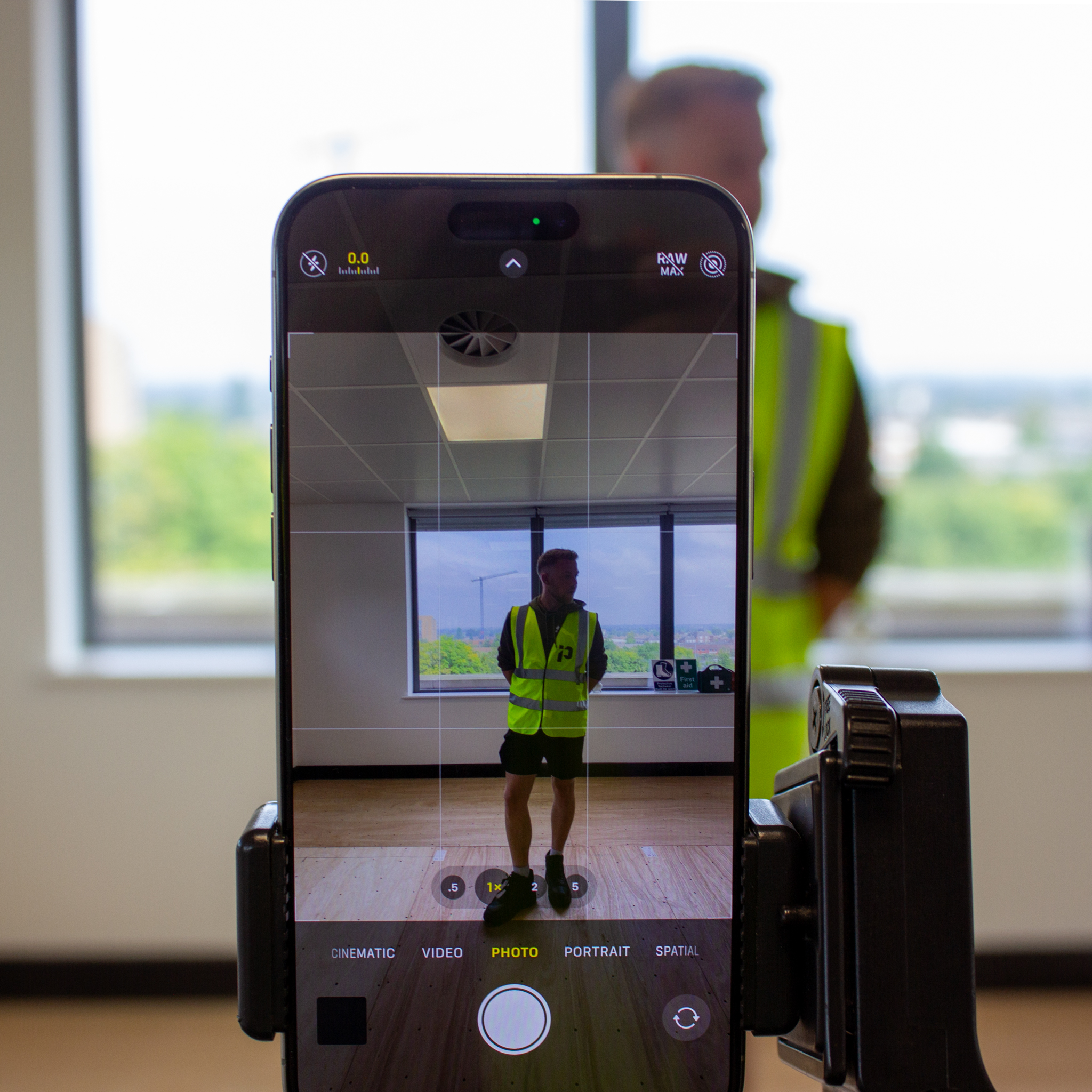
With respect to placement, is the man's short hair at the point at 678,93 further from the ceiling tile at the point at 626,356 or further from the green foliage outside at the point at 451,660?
the green foliage outside at the point at 451,660

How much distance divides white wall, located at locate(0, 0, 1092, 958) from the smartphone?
5.01ft

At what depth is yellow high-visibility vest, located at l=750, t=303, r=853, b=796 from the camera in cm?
91

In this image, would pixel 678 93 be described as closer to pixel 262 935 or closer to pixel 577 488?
pixel 577 488

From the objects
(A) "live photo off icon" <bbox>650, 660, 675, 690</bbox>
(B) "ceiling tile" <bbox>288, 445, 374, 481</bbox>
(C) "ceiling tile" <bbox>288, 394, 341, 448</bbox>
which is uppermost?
(C) "ceiling tile" <bbox>288, 394, 341, 448</bbox>

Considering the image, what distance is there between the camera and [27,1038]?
170cm

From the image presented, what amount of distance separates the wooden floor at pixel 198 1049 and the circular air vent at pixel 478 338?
151cm

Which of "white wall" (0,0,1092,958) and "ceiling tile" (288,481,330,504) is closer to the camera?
"ceiling tile" (288,481,330,504)

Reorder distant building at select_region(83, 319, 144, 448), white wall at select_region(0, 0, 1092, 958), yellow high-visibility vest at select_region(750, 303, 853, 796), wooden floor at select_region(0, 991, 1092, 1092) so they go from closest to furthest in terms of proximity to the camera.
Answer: yellow high-visibility vest at select_region(750, 303, 853, 796), wooden floor at select_region(0, 991, 1092, 1092), white wall at select_region(0, 0, 1092, 958), distant building at select_region(83, 319, 144, 448)

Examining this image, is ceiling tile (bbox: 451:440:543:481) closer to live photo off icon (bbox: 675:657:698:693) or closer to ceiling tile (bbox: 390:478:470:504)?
ceiling tile (bbox: 390:478:470:504)

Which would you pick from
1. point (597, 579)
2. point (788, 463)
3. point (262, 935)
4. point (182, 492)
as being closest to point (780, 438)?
point (788, 463)

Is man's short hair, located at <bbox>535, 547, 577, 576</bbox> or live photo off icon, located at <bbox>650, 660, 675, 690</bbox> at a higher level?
man's short hair, located at <bbox>535, 547, 577, 576</bbox>

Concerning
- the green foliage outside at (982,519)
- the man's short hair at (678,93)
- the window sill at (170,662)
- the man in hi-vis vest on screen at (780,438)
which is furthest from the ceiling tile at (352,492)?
the green foliage outside at (982,519)

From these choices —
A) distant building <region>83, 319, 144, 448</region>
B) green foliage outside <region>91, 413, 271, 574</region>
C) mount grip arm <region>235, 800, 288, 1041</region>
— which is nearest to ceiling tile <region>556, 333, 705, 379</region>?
mount grip arm <region>235, 800, 288, 1041</region>

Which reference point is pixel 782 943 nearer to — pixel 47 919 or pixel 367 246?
pixel 367 246
